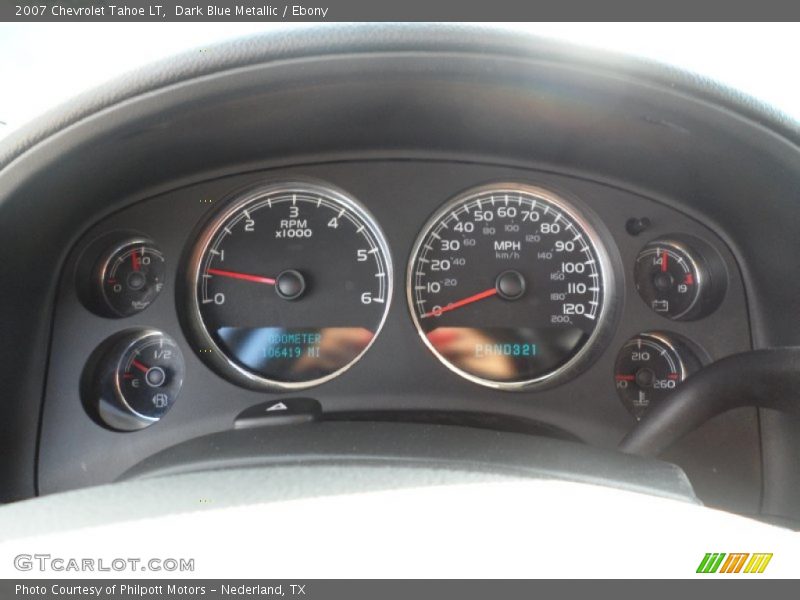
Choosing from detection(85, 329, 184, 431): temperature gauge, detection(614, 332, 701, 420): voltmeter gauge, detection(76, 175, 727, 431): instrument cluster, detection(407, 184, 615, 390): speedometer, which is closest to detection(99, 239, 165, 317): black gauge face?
detection(76, 175, 727, 431): instrument cluster

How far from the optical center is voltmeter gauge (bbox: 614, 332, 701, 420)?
2174mm

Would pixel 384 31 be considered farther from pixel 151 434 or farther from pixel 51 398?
pixel 51 398

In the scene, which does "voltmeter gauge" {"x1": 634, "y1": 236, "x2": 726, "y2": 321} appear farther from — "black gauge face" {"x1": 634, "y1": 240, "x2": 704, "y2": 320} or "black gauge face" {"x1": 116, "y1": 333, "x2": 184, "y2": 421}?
"black gauge face" {"x1": 116, "y1": 333, "x2": 184, "y2": 421}

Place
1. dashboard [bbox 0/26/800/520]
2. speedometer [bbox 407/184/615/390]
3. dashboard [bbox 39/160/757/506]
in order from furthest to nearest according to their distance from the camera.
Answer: speedometer [bbox 407/184/615/390] < dashboard [bbox 39/160/757/506] < dashboard [bbox 0/26/800/520]

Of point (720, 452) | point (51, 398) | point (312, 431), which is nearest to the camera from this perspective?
point (312, 431)

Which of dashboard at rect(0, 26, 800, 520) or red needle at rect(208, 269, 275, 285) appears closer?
dashboard at rect(0, 26, 800, 520)

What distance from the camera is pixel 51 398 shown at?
210 centimetres

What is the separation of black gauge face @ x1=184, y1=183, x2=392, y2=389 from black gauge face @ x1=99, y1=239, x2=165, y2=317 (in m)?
0.14

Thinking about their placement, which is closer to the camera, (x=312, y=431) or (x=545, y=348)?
(x=312, y=431)

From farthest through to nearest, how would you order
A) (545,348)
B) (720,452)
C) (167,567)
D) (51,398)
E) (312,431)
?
1. (545,348)
2. (51,398)
3. (720,452)
4. (312,431)
5. (167,567)

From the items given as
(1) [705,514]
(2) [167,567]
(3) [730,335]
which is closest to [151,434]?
(2) [167,567]

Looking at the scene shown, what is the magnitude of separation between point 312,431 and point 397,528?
45 cm

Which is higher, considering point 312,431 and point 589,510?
point 312,431

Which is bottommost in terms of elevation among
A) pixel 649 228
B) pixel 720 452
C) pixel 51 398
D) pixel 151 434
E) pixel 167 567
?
pixel 167 567
